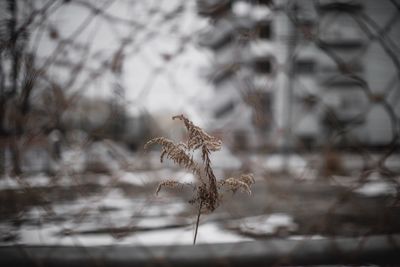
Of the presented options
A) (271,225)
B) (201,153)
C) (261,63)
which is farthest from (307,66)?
(201,153)

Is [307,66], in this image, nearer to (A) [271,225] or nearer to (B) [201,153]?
(A) [271,225]

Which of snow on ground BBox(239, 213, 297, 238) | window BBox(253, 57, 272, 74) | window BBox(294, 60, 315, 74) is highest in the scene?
window BBox(294, 60, 315, 74)

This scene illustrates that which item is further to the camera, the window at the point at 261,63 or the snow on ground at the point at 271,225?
the snow on ground at the point at 271,225

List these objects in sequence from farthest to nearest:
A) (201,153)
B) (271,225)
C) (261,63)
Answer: (271,225), (261,63), (201,153)

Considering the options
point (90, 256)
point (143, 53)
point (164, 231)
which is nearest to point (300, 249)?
point (90, 256)

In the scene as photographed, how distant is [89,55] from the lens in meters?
0.74

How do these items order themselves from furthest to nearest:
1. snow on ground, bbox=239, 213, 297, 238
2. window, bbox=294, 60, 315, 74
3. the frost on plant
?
window, bbox=294, 60, 315, 74
snow on ground, bbox=239, 213, 297, 238
the frost on plant

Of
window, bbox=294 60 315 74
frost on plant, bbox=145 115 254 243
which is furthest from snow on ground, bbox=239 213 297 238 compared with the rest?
window, bbox=294 60 315 74

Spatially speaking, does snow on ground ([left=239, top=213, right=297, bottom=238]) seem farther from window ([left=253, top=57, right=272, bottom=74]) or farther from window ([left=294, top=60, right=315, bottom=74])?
window ([left=294, top=60, right=315, bottom=74])

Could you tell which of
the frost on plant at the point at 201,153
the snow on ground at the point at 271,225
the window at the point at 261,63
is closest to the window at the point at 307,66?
the snow on ground at the point at 271,225

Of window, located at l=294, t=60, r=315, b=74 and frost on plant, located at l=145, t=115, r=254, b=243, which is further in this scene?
window, located at l=294, t=60, r=315, b=74

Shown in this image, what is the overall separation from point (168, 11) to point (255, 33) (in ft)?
0.73

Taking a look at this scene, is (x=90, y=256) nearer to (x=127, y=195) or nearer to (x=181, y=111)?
(x=181, y=111)

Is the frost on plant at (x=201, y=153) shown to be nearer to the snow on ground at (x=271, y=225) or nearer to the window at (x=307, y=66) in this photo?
the snow on ground at (x=271, y=225)
